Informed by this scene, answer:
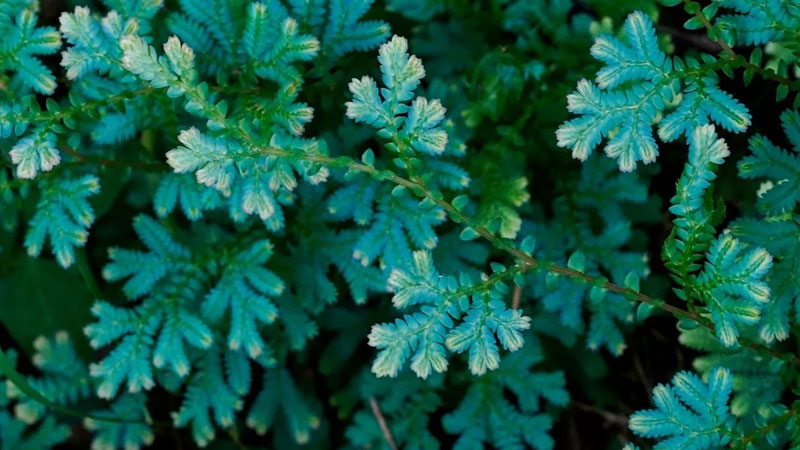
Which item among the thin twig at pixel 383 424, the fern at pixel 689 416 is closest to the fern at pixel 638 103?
the fern at pixel 689 416

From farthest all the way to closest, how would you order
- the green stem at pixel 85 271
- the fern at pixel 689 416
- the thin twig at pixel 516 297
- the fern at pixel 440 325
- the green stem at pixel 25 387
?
the thin twig at pixel 516 297
the green stem at pixel 85 271
the green stem at pixel 25 387
the fern at pixel 689 416
the fern at pixel 440 325

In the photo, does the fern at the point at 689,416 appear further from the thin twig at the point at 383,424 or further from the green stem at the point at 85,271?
the green stem at the point at 85,271

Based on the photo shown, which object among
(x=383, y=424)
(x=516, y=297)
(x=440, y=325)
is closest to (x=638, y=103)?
(x=440, y=325)

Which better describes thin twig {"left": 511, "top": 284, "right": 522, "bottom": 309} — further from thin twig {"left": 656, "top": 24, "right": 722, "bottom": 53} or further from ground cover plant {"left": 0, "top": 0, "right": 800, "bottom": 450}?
thin twig {"left": 656, "top": 24, "right": 722, "bottom": 53}

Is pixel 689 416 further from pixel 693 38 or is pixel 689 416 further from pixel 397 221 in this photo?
pixel 693 38

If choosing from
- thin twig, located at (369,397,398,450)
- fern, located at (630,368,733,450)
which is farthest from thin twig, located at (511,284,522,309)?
fern, located at (630,368,733,450)

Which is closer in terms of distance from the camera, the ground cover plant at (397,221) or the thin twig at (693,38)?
the ground cover plant at (397,221)

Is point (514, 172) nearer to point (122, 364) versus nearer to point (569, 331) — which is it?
point (569, 331)

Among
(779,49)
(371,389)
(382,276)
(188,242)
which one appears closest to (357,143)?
(382,276)
